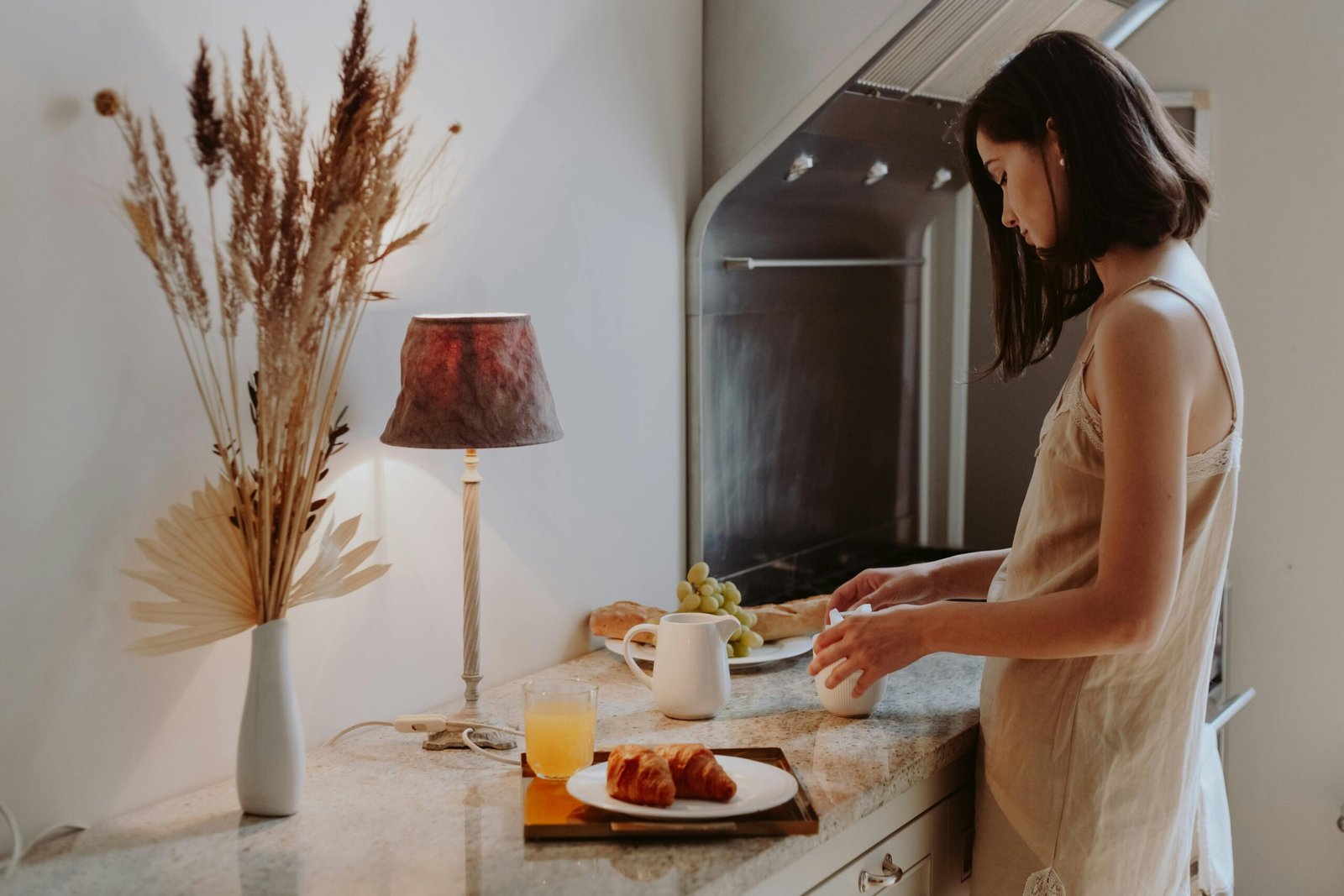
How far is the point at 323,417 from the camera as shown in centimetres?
119

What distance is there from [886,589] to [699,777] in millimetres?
479

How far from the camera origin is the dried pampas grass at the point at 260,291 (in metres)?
1.06

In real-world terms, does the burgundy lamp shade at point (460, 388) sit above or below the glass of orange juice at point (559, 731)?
above

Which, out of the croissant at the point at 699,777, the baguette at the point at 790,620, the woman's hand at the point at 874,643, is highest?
the woman's hand at the point at 874,643

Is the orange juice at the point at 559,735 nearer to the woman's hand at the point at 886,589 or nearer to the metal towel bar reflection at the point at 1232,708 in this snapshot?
the woman's hand at the point at 886,589

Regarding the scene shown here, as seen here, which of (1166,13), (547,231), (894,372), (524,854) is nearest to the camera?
(524,854)

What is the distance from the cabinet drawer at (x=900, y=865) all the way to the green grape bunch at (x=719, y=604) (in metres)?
0.36

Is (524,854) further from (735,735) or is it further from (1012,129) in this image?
(1012,129)

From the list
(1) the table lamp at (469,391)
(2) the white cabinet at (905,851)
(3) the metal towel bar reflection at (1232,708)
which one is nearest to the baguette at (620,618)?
(1) the table lamp at (469,391)

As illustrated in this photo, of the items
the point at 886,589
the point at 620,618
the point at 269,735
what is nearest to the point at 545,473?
the point at 620,618

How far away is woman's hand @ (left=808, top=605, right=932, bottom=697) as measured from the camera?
4.21 ft

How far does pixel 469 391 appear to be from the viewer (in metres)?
1.33

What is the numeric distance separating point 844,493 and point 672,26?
94cm

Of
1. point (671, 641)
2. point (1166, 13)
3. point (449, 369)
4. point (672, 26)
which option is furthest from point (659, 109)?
point (1166, 13)
